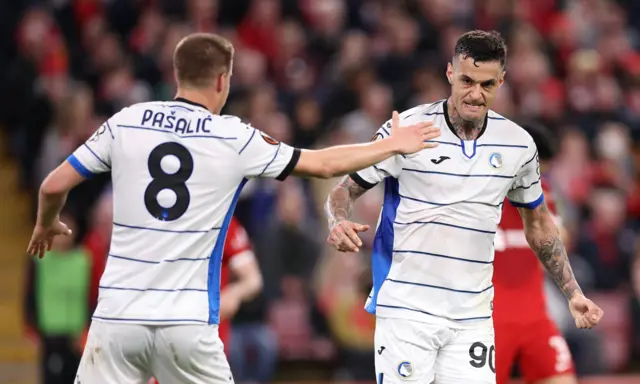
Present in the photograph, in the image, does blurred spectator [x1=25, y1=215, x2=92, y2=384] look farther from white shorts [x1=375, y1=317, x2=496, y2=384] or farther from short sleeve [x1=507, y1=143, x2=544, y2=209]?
short sleeve [x1=507, y1=143, x2=544, y2=209]

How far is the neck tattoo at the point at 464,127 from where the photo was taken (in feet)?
21.0

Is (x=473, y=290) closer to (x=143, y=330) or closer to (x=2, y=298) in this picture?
(x=143, y=330)

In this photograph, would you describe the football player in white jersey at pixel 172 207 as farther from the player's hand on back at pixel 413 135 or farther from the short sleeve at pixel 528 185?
the short sleeve at pixel 528 185

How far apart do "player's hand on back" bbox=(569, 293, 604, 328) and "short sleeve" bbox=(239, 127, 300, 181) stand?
5.62 ft

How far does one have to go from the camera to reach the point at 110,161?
19.4 feet

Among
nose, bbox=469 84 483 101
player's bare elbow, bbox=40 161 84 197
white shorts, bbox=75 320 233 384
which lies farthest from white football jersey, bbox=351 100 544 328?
player's bare elbow, bbox=40 161 84 197

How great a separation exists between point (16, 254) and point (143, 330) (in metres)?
9.04

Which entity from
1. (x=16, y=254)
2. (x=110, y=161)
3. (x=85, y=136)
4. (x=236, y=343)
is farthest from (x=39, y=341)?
(x=110, y=161)

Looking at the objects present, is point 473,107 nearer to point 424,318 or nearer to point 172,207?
point 424,318

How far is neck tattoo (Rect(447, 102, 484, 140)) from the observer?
6.39 metres

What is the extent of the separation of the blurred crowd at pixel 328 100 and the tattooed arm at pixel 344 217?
4.88 m

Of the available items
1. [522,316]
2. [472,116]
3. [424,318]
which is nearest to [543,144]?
[522,316]

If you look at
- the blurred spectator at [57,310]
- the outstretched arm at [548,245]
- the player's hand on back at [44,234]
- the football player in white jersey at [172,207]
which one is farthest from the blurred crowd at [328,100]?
the football player in white jersey at [172,207]

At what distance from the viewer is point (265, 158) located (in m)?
5.83
